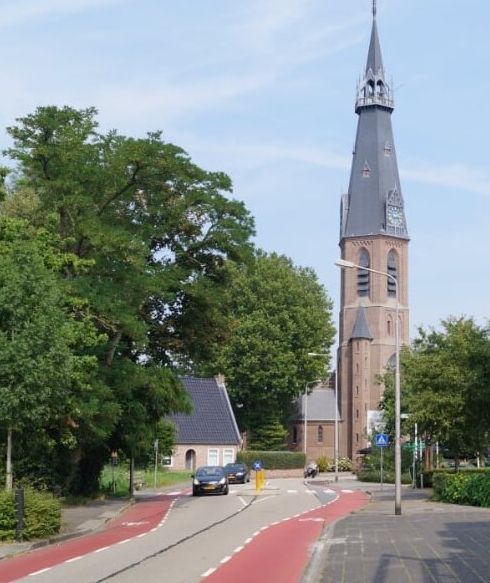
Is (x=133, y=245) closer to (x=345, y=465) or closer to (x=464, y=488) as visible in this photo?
(x=464, y=488)

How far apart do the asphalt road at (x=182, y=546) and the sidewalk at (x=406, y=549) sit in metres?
0.58

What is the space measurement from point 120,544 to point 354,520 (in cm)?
795

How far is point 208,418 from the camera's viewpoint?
251 ft

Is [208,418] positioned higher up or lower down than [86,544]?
higher up

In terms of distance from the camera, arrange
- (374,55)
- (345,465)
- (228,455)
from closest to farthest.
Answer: (228,455) < (345,465) < (374,55)

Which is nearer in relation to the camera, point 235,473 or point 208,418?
point 235,473

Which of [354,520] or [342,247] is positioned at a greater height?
[342,247]

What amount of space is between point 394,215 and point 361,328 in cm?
1417

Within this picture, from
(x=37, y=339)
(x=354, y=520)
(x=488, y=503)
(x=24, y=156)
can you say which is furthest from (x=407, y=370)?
(x=37, y=339)

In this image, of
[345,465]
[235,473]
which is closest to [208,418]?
[235,473]

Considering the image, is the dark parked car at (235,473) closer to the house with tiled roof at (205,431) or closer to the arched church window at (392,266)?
the house with tiled roof at (205,431)

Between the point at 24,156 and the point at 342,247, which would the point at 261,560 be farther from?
the point at 342,247

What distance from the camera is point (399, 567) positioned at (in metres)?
14.7

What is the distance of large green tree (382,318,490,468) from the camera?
33.3 meters
